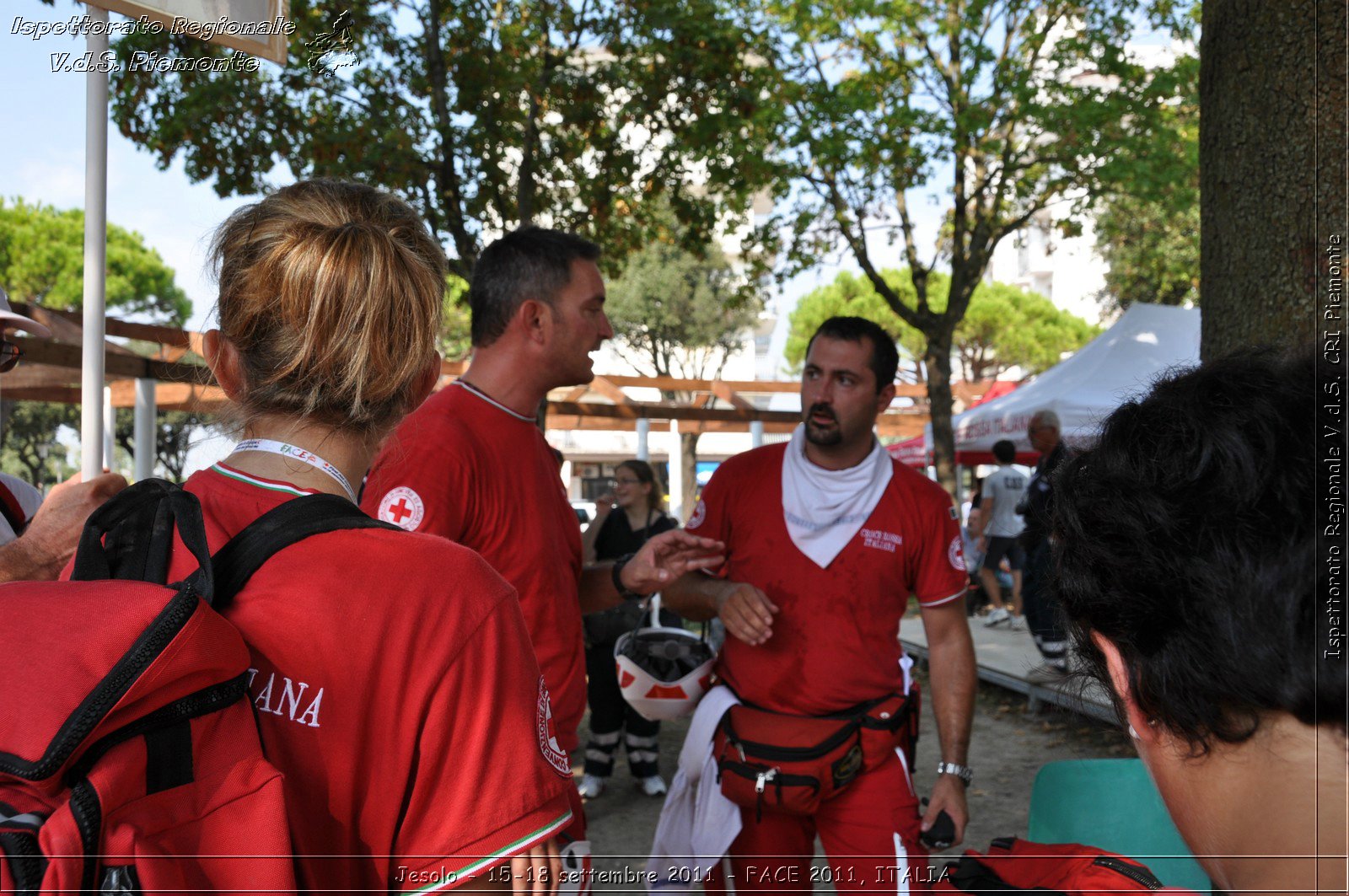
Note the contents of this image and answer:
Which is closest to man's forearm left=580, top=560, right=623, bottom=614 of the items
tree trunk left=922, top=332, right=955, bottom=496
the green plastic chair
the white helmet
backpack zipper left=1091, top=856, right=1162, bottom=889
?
the white helmet

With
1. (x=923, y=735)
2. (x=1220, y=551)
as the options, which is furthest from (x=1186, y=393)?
(x=923, y=735)

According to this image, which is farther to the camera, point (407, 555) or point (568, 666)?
point (568, 666)

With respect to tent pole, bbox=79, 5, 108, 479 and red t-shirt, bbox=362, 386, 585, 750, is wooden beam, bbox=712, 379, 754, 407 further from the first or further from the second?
tent pole, bbox=79, 5, 108, 479

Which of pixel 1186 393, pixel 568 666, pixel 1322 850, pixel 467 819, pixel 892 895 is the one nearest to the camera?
pixel 1322 850

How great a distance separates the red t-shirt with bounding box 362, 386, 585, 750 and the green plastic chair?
127cm

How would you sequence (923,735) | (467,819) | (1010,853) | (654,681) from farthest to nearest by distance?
(923,735) → (654,681) → (1010,853) → (467,819)

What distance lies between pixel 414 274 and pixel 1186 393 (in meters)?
0.97

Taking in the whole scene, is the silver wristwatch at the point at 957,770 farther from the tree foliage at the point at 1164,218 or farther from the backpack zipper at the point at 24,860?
the tree foliage at the point at 1164,218

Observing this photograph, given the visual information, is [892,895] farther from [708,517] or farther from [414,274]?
[414,274]

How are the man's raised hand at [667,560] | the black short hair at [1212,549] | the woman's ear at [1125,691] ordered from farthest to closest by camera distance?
the man's raised hand at [667,560] < the woman's ear at [1125,691] < the black short hair at [1212,549]

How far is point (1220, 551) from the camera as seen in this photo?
0.95 m

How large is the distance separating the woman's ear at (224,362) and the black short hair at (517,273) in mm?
1679

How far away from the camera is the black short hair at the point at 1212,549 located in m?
0.92

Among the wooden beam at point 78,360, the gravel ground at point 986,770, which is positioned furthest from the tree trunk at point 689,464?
the wooden beam at point 78,360
